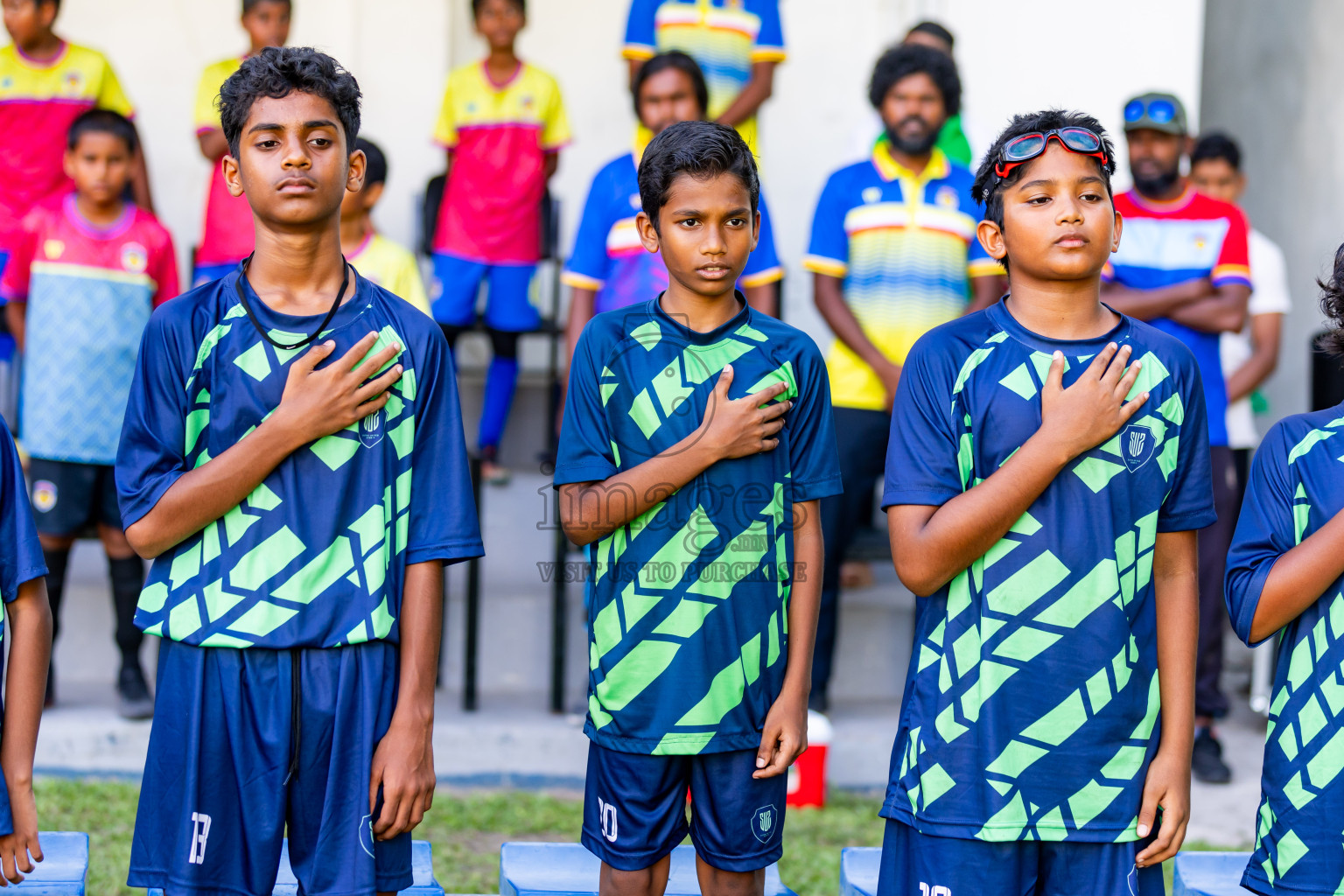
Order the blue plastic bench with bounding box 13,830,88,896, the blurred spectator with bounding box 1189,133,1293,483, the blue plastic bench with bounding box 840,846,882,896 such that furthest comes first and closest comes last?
1. the blurred spectator with bounding box 1189,133,1293,483
2. the blue plastic bench with bounding box 840,846,882,896
3. the blue plastic bench with bounding box 13,830,88,896

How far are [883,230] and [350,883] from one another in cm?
290

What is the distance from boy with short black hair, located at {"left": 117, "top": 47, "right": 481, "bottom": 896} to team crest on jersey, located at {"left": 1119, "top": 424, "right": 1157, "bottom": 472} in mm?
1070

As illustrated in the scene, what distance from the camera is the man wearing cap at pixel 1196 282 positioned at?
4.36m

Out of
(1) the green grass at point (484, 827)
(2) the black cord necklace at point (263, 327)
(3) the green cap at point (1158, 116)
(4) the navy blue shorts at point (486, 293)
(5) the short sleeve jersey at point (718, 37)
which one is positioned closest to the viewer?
(2) the black cord necklace at point (263, 327)

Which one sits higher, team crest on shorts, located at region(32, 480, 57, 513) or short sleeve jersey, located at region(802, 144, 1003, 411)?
short sleeve jersey, located at region(802, 144, 1003, 411)

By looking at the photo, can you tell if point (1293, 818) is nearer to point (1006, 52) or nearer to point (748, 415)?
point (748, 415)

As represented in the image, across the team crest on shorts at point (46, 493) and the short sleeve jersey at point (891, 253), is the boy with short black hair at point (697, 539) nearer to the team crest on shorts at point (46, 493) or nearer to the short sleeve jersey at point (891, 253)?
the short sleeve jersey at point (891, 253)

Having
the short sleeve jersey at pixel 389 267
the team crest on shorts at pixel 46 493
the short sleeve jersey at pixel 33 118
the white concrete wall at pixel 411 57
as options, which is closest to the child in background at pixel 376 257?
the short sleeve jersey at pixel 389 267

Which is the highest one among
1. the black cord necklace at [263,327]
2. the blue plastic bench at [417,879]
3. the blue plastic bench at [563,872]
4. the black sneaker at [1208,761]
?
the black cord necklace at [263,327]

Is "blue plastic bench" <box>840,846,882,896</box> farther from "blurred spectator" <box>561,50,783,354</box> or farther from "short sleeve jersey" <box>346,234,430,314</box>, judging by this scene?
"short sleeve jersey" <box>346,234,430,314</box>

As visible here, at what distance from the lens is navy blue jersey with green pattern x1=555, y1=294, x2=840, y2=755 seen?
2.36m

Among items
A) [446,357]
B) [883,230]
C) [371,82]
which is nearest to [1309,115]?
[883,230]

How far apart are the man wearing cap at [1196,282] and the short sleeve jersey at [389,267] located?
7.57ft

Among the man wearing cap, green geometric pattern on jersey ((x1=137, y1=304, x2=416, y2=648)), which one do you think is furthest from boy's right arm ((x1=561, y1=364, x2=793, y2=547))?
the man wearing cap
